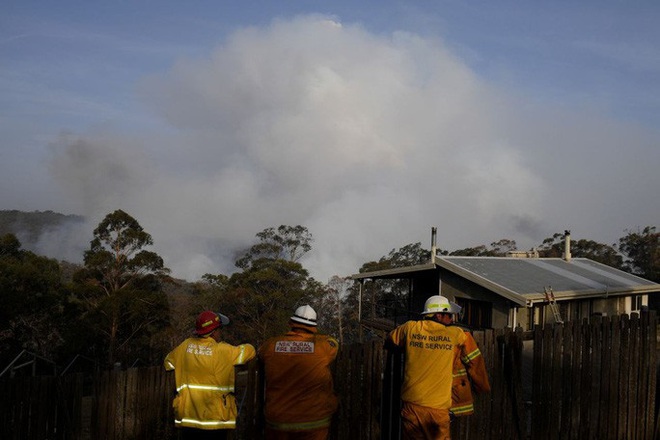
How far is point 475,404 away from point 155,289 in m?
28.6

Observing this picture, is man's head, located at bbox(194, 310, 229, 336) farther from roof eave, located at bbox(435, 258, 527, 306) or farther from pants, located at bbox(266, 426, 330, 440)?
roof eave, located at bbox(435, 258, 527, 306)

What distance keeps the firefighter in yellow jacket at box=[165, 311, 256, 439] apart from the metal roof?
49.2 feet

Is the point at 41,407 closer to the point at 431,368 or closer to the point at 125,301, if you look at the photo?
the point at 431,368

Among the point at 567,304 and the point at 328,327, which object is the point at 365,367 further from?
the point at 328,327

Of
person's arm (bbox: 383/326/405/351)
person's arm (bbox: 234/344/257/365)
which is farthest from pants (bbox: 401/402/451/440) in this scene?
person's arm (bbox: 234/344/257/365)

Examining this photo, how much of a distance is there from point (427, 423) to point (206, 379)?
6.24 feet

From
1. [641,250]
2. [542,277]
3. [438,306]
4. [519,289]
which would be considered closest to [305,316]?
[438,306]

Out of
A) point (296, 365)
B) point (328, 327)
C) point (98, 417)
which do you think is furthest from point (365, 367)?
point (328, 327)

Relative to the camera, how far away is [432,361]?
16.0ft

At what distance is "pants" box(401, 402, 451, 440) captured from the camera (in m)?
4.91

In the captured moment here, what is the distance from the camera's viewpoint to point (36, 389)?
6.33m

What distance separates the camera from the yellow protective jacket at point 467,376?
5.00 metres

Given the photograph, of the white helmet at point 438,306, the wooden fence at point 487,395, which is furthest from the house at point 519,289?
the white helmet at point 438,306

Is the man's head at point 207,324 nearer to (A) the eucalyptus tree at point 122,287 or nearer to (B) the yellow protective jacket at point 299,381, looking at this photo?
(B) the yellow protective jacket at point 299,381
